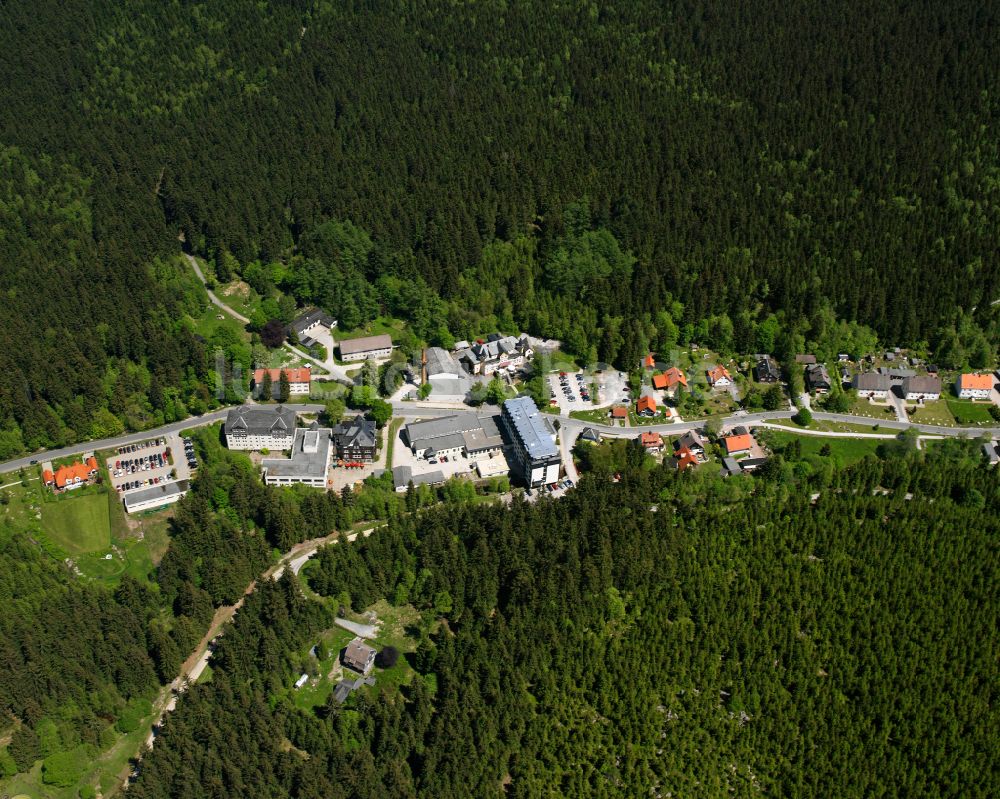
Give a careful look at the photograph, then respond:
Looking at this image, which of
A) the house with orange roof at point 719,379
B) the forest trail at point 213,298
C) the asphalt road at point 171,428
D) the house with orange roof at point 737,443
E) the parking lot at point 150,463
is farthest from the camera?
the forest trail at point 213,298

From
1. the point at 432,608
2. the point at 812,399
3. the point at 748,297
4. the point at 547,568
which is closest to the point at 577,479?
the point at 547,568

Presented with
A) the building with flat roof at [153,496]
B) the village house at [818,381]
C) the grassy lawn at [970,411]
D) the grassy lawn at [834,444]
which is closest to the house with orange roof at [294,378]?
the building with flat roof at [153,496]

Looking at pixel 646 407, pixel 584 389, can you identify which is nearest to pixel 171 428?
pixel 584 389

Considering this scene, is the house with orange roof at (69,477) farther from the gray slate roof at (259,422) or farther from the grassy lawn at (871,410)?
the grassy lawn at (871,410)

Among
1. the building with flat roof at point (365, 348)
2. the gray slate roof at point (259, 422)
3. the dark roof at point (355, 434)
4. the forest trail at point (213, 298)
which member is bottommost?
the dark roof at point (355, 434)

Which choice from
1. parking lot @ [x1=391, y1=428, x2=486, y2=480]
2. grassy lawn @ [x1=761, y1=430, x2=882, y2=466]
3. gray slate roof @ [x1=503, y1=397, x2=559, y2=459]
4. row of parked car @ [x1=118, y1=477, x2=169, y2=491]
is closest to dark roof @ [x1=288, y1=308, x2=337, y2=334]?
parking lot @ [x1=391, y1=428, x2=486, y2=480]

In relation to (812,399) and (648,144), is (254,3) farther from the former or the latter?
(812,399)

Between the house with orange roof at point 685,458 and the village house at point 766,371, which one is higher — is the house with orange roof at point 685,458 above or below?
below

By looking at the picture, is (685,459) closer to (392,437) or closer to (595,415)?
(595,415)
